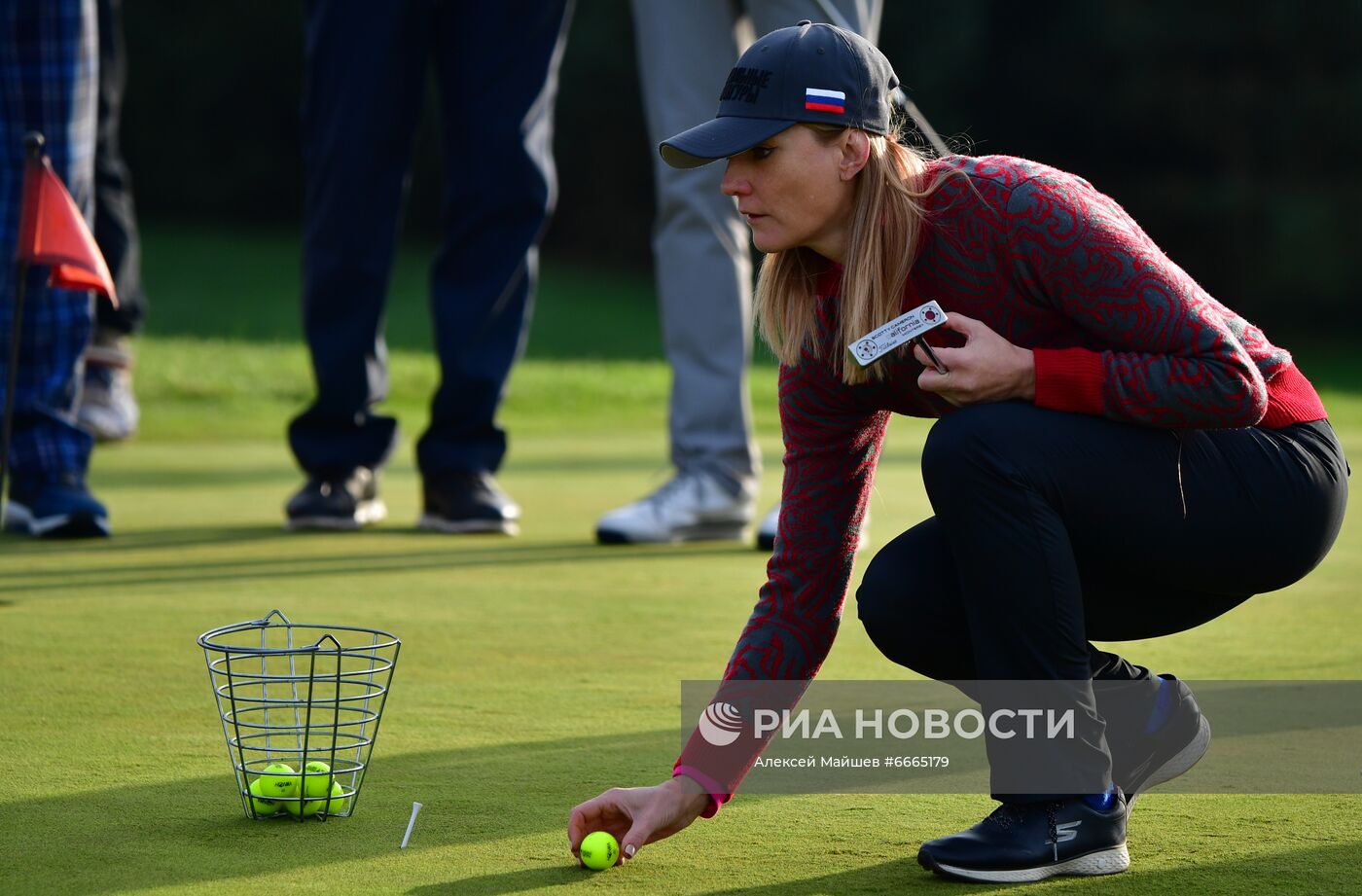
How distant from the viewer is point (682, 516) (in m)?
4.33

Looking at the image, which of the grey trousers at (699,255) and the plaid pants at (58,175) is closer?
the plaid pants at (58,175)

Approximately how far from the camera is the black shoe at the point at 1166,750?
85.7 inches

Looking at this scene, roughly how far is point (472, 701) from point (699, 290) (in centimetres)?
192

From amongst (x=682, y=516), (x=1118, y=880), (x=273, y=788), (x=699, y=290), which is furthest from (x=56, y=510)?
(x=1118, y=880)

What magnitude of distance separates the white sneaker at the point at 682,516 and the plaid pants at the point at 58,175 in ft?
4.13

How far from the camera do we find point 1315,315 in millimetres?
17250

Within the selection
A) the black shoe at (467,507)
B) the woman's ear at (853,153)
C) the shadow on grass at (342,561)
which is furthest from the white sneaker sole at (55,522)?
the woman's ear at (853,153)

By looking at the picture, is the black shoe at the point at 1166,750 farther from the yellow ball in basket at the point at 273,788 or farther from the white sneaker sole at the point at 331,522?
the white sneaker sole at the point at 331,522

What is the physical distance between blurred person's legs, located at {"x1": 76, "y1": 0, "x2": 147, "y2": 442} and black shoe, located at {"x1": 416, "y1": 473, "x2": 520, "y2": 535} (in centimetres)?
200

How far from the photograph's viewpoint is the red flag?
340 centimetres

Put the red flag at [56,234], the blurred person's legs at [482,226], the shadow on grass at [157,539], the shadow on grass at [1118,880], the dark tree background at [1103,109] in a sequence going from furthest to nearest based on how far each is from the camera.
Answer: the dark tree background at [1103,109] → the blurred person's legs at [482,226] → the shadow on grass at [157,539] → the red flag at [56,234] → the shadow on grass at [1118,880]

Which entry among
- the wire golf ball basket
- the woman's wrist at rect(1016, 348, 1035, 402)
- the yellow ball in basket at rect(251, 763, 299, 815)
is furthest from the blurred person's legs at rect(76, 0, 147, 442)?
the woman's wrist at rect(1016, 348, 1035, 402)

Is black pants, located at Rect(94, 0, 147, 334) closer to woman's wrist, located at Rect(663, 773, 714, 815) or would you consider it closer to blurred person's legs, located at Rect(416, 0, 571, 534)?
blurred person's legs, located at Rect(416, 0, 571, 534)

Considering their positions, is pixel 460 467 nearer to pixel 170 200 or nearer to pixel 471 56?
pixel 471 56
